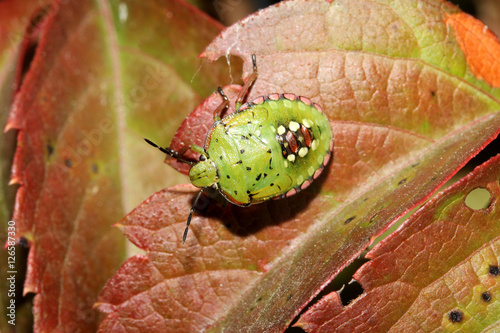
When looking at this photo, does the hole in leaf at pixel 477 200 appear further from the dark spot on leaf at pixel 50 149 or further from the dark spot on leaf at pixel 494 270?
the dark spot on leaf at pixel 50 149

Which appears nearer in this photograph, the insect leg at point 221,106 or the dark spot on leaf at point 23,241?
the insect leg at point 221,106

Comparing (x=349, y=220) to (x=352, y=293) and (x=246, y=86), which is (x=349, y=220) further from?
(x=246, y=86)

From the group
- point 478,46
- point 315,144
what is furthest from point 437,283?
point 478,46

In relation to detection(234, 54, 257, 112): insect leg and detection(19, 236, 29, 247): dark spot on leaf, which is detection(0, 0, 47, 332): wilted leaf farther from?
detection(234, 54, 257, 112): insect leg

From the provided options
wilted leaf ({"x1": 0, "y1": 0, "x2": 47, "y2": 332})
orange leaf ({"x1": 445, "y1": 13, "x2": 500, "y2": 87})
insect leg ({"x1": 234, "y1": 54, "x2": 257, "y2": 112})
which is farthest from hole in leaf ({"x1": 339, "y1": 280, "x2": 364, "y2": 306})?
wilted leaf ({"x1": 0, "y1": 0, "x2": 47, "y2": 332})

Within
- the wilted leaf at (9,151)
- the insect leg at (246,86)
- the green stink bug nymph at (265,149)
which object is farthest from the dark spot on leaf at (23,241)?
the insect leg at (246,86)

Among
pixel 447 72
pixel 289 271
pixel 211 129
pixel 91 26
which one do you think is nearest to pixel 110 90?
pixel 91 26

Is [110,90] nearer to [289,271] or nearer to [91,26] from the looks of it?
[91,26]
